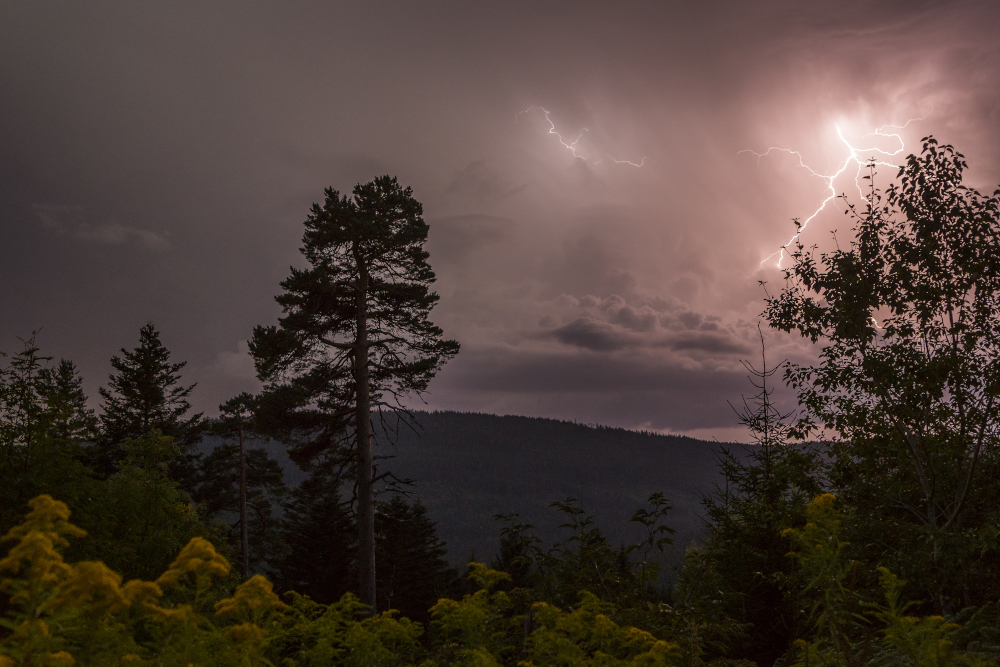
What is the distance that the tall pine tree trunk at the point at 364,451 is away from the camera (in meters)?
15.8

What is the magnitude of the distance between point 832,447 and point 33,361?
495 inches

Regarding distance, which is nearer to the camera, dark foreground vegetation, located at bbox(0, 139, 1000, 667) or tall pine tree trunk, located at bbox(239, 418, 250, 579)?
dark foreground vegetation, located at bbox(0, 139, 1000, 667)

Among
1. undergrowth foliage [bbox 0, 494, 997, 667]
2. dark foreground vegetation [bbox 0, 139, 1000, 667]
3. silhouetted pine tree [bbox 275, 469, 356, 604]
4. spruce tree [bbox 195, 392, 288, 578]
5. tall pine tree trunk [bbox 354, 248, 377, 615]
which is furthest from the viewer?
spruce tree [bbox 195, 392, 288, 578]

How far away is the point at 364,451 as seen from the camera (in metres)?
16.3

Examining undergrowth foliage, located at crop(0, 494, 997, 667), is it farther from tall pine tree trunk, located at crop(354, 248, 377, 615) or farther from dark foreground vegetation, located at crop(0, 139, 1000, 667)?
tall pine tree trunk, located at crop(354, 248, 377, 615)

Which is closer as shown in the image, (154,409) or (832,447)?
(832,447)

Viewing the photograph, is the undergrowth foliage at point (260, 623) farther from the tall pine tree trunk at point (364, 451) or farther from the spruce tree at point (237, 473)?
the spruce tree at point (237, 473)

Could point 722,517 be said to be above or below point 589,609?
above

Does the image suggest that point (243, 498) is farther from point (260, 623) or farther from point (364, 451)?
point (260, 623)

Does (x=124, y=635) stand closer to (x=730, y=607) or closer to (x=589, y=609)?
(x=589, y=609)

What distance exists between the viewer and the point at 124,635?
3016 millimetres

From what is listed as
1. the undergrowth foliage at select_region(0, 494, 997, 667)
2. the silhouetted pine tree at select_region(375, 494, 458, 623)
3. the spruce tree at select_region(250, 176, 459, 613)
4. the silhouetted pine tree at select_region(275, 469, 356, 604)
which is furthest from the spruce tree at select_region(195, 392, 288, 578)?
the undergrowth foliage at select_region(0, 494, 997, 667)

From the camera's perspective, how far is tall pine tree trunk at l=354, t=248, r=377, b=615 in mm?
15781

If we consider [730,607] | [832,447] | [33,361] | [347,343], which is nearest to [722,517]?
[730,607]
